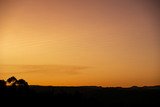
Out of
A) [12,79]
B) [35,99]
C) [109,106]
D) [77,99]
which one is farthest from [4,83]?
[109,106]

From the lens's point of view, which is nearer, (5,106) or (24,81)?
(5,106)

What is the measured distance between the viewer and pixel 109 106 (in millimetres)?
109812

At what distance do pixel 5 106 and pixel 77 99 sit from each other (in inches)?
697

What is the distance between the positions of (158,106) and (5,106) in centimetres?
4724

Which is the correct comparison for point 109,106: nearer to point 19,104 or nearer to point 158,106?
point 158,106

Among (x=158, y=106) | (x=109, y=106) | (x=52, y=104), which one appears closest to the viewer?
(x=52, y=104)

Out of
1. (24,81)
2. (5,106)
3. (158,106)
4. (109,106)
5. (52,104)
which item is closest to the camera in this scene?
(5,106)

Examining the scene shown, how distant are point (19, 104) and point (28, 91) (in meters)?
8.13

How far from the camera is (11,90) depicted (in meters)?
90.5

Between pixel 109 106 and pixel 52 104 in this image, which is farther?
→ pixel 109 106

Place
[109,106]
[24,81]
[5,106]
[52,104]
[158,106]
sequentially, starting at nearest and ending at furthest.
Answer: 1. [5,106]
2. [52,104]
3. [24,81]
4. [109,106]
5. [158,106]

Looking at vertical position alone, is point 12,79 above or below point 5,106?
above

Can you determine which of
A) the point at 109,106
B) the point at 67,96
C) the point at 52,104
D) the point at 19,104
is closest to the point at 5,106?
the point at 19,104

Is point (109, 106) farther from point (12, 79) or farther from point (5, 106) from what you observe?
point (5, 106)
